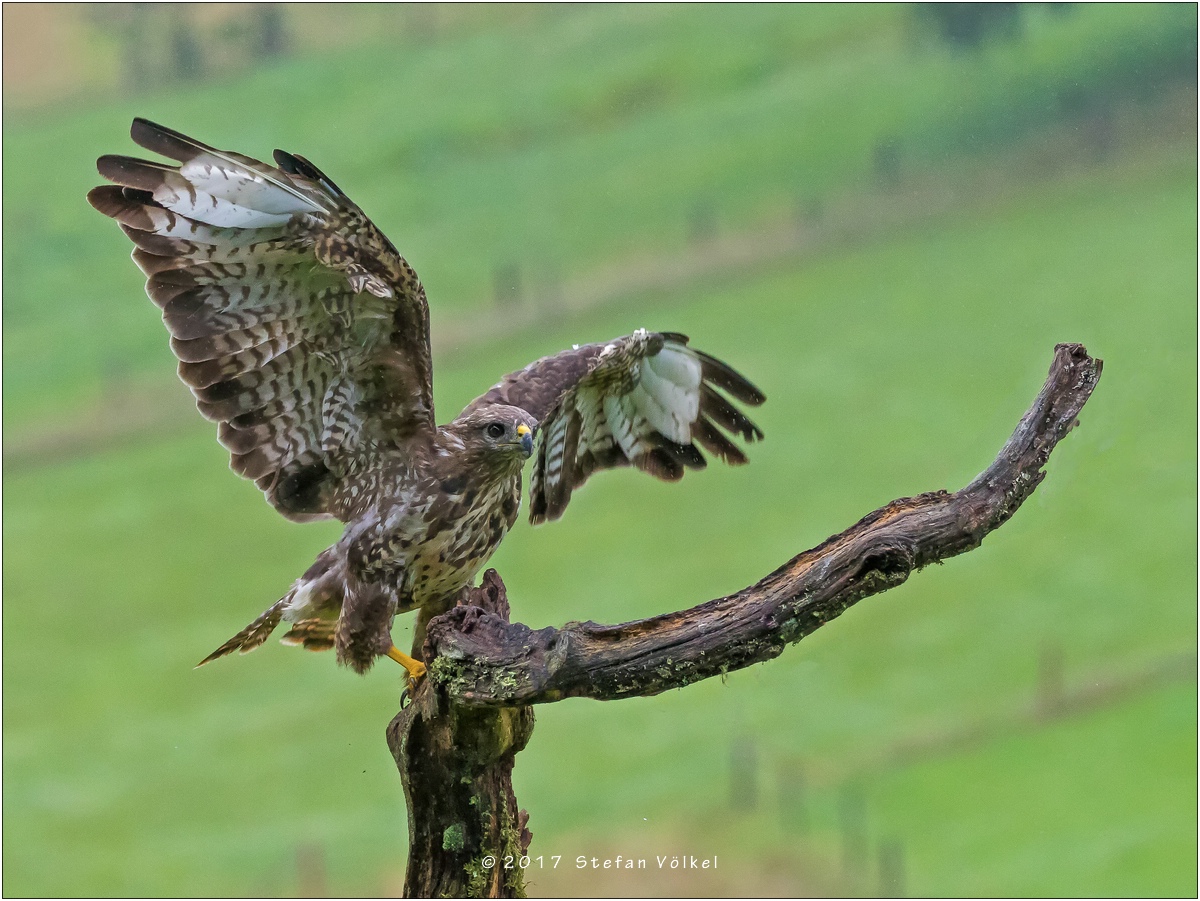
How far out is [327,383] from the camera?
15.0 feet

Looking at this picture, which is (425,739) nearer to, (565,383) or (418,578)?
(418,578)

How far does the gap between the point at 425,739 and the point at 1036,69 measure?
25.6ft

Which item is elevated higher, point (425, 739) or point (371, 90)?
point (371, 90)

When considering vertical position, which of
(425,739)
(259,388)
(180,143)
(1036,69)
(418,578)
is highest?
(1036,69)

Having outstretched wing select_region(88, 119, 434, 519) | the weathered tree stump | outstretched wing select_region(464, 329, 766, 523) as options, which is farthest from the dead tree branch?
outstretched wing select_region(464, 329, 766, 523)

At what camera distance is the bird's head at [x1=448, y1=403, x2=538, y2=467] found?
14.9 ft

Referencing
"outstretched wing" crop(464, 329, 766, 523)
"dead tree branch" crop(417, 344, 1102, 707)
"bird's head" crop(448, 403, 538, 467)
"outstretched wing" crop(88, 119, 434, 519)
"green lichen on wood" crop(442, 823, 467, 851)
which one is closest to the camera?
"dead tree branch" crop(417, 344, 1102, 707)

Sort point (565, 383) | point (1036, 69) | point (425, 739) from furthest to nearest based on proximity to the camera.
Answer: point (1036, 69) → point (565, 383) → point (425, 739)

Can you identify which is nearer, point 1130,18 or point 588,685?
point 588,685

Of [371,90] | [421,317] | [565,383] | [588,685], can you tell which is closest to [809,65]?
[371,90]

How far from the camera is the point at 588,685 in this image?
3.75 metres

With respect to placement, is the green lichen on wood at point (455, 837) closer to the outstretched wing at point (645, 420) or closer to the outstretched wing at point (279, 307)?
the outstretched wing at point (279, 307)

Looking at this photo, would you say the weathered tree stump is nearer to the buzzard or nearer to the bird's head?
the buzzard

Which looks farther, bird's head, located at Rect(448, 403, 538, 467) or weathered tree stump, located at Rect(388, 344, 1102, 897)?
bird's head, located at Rect(448, 403, 538, 467)
